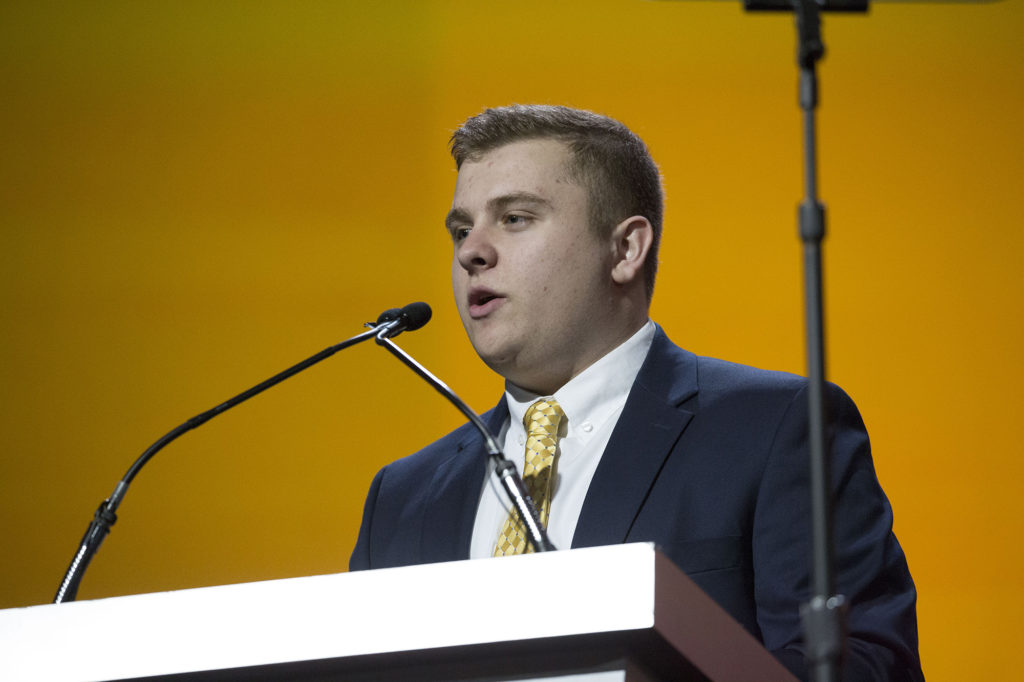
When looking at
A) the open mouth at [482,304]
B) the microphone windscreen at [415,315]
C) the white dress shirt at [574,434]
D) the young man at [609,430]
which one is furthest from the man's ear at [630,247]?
the microphone windscreen at [415,315]

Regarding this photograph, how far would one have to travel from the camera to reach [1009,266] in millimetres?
2891

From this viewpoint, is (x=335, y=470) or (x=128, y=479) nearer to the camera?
(x=128, y=479)

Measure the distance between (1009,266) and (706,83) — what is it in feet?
2.81

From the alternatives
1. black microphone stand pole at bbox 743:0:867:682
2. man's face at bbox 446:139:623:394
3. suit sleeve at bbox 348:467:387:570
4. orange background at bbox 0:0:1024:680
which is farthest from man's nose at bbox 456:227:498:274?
black microphone stand pole at bbox 743:0:867:682

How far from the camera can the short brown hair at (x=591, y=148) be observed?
235 centimetres

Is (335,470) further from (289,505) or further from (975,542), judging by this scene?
(975,542)

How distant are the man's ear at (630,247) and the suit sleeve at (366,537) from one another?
624 millimetres

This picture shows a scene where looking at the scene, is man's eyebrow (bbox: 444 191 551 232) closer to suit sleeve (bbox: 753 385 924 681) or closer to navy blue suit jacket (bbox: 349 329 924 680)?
navy blue suit jacket (bbox: 349 329 924 680)

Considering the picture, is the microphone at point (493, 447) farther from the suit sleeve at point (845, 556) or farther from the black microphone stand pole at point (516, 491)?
the suit sleeve at point (845, 556)

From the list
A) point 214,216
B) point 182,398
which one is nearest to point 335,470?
point 182,398

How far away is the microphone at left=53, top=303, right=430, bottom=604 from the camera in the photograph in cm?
177

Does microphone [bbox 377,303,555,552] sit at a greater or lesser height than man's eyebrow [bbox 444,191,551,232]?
lesser

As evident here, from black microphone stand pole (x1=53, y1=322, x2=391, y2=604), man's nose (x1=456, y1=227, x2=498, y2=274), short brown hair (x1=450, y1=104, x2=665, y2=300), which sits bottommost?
black microphone stand pole (x1=53, y1=322, x2=391, y2=604)

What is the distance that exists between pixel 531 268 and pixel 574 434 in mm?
298
